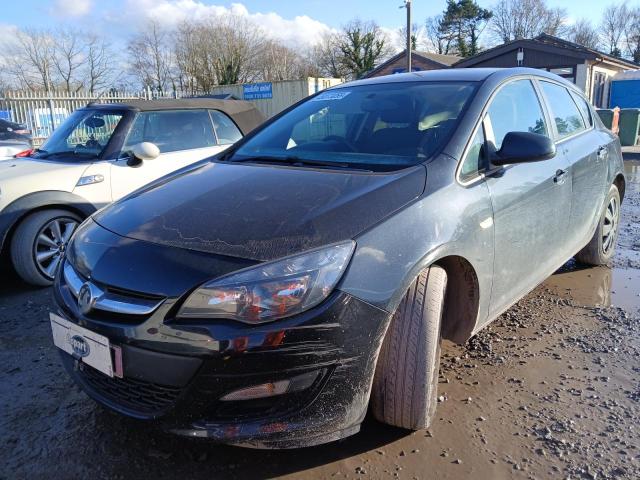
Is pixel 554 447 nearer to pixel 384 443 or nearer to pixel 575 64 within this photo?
pixel 384 443

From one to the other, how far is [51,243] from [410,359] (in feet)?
11.9

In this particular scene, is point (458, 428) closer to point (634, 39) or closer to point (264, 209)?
point (264, 209)

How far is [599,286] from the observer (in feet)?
13.9

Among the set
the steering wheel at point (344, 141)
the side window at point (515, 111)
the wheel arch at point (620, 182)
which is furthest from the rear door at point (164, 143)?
the wheel arch at point (620, 182)

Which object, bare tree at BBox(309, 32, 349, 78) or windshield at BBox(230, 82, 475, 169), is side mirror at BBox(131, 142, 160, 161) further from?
bare tree at BBox(309, 32, 349, 78)

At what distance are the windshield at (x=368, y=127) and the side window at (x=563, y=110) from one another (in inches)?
37.9

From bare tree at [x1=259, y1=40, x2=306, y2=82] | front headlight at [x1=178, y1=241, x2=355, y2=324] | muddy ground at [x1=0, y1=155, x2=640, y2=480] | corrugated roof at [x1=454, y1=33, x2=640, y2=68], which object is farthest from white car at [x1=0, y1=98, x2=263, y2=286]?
bare tree at [x1=259, y1=40, x2=306, y2=82]

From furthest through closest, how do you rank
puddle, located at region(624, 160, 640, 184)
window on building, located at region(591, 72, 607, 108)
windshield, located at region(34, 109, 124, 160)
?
window on building, located at region(591, 72, 607, 108) → puddle, located at region(624, 160, 640, 184) → windshield, located at region(34, 109, 124, 160)

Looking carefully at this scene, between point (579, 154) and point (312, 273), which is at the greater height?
point (579, 154)

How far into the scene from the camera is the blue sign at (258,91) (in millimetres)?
25142

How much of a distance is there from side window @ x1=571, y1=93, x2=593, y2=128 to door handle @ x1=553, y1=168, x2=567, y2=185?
1122mm

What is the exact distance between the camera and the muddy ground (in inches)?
85.0

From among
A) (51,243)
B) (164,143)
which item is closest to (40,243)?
(51,243)

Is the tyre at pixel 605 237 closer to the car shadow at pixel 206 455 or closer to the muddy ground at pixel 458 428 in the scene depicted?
the muddy ground at pixel 458 428
